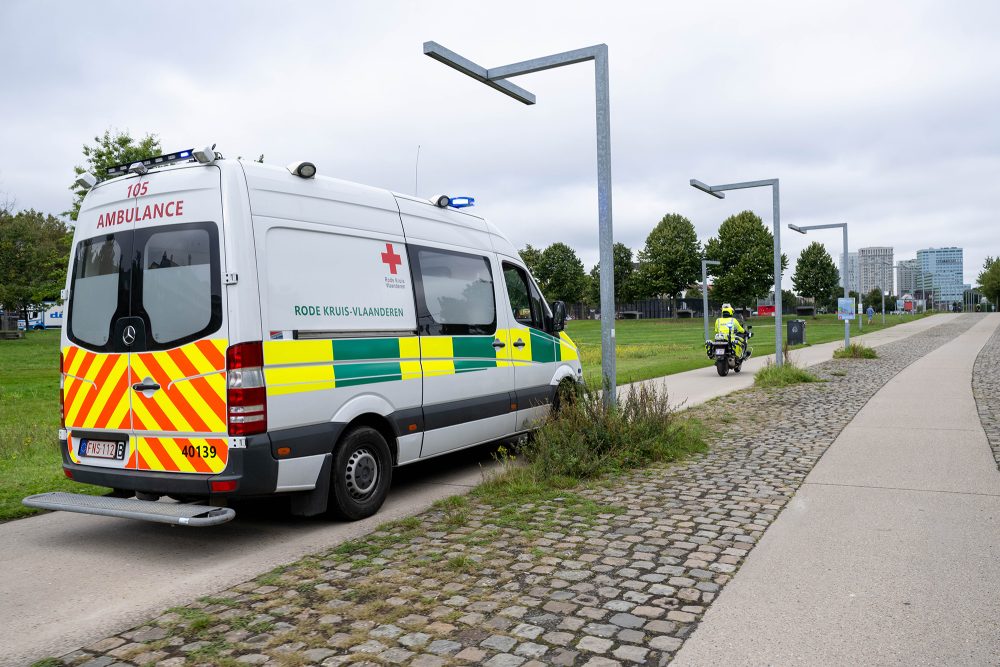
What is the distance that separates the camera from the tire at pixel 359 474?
5.66 meters

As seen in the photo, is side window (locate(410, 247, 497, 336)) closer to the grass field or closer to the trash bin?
the grass field

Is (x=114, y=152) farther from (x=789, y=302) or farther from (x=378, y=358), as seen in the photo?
(x=789, y=302)

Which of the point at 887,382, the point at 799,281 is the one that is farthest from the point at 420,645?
the point at 799,281

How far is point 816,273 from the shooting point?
8256 centimetres

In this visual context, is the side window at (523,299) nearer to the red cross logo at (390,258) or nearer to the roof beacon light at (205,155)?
the red cross logo at (390,258)

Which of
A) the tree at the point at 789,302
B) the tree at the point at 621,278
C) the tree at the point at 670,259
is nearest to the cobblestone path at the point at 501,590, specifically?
Result: the tree at the point at 670,259

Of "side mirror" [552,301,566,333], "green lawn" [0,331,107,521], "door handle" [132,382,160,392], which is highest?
"side mirror" [552,301,566,333]

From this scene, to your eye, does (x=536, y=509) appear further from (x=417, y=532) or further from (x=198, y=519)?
(x=198, y=519)

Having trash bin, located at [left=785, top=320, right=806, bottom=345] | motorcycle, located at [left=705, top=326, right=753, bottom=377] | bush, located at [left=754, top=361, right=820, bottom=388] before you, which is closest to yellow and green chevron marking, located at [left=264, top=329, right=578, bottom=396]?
bush, located at [left=754, top=361, right=820, bottom=388]

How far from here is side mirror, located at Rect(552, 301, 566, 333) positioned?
28.2 ft

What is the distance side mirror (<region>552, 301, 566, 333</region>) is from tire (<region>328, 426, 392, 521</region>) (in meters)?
3.09

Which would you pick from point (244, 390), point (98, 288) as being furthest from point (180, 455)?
point (98, 288)

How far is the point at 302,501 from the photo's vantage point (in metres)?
5.50

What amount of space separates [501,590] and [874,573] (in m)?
2.06
